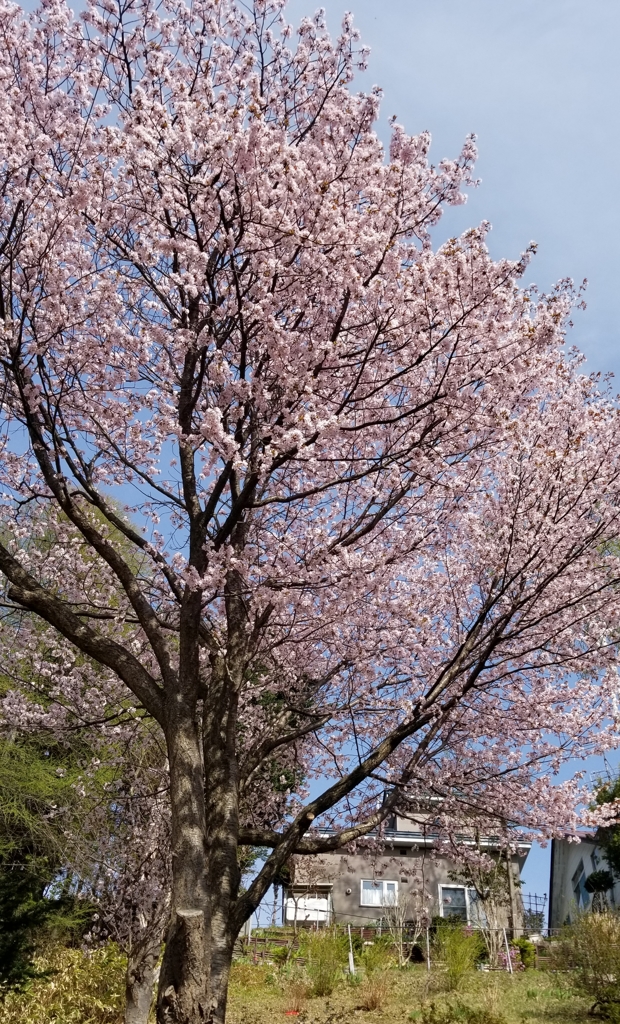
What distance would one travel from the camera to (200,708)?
7.44 meters

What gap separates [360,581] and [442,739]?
2115mm

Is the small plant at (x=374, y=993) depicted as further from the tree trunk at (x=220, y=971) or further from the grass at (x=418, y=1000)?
the tree trunk at (x=220, y=971)

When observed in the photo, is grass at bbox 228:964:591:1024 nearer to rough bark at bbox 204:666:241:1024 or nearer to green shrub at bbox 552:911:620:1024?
green shrub at bbox 552:911:620:1024

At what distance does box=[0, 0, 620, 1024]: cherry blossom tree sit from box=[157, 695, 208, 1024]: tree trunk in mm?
20

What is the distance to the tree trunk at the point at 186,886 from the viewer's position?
15.5 feet

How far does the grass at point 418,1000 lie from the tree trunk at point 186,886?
22.5 feet

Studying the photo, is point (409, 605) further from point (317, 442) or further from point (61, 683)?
point (61, 683)

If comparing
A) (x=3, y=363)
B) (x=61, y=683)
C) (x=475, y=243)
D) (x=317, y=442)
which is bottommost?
(x=61, y=683)

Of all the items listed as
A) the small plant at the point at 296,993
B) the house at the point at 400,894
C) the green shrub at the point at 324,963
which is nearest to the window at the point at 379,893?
the house at the point at 400,894

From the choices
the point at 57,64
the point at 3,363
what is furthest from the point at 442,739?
the point at 57,64

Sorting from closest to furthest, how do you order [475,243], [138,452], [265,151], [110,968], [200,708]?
[265,151], [475,243], [200,708], [138,452], [110,968]

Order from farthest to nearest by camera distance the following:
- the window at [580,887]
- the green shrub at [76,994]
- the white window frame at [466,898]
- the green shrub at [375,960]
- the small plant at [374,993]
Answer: the window at [580,887]
the white window frame at [466,898]
the green shrub at [375,960]
the small plant at [374,993]
the green shrub at [76,994]

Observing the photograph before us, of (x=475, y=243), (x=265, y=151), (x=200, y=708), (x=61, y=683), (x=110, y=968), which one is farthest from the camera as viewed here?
(x=110, y=968)

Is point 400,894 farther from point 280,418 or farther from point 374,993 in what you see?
point 280,418
